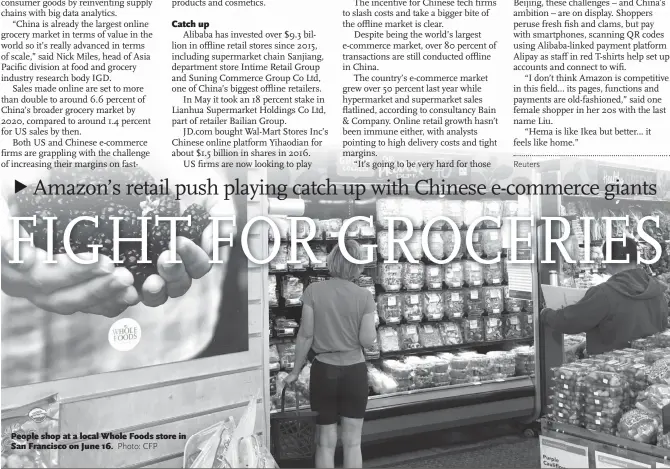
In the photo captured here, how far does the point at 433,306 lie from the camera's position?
4957 millimetres

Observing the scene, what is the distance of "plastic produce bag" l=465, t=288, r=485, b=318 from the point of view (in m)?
5.07

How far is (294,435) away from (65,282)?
1.64 meters

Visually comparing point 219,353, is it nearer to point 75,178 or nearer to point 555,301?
point 75,178

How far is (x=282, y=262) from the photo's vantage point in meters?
4.28

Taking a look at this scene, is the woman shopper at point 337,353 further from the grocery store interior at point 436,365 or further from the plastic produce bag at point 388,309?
the plastic produce bag at point 388,309

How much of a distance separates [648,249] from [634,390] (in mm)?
3002

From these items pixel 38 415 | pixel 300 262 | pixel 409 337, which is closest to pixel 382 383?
pixel 409 337

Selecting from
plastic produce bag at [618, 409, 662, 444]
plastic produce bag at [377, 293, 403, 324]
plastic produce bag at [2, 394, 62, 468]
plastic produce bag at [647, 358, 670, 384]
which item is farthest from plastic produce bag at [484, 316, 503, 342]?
plastic produce bag at [2, 394, 62, 468]

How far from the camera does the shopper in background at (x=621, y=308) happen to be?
12.3 ft

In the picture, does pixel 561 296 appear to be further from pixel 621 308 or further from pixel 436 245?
pixel 436 245

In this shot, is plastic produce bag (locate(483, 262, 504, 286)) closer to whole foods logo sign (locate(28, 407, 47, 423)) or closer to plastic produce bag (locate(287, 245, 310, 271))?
plastic produce bag (locate(287, 245, 310, 271))

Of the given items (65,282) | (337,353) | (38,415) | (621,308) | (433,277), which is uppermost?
(65,282)

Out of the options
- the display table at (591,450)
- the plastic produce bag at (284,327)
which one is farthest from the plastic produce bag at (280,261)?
the display table at (591,450)

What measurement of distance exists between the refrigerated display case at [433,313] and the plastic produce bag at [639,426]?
179cm
